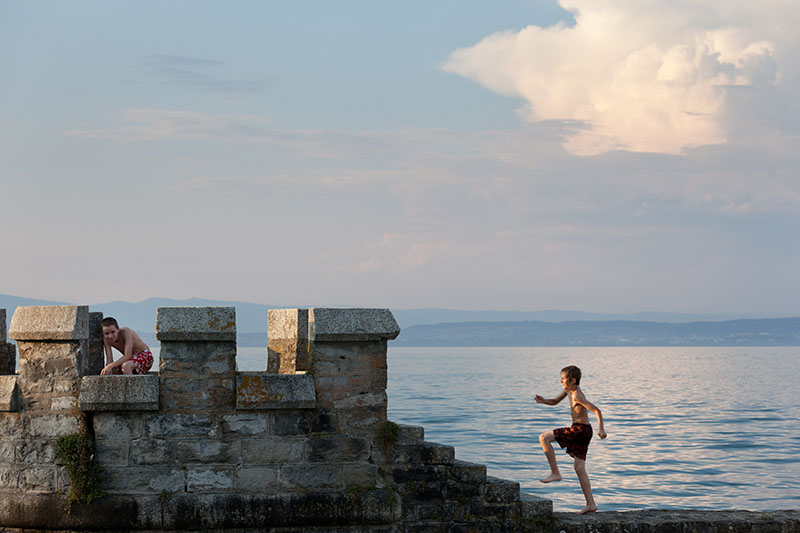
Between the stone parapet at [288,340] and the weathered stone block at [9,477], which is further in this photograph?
the stone parapet at [288,340]

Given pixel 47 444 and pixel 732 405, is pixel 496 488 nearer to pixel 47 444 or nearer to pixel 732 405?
pixel 47 444

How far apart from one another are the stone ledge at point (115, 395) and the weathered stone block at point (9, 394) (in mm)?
608

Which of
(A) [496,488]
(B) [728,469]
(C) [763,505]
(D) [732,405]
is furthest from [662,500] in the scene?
(D) [732,405]

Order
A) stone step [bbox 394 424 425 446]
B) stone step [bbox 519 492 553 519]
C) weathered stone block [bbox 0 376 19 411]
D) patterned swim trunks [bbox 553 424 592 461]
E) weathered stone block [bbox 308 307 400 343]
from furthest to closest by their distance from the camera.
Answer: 1. patterned swim trunks [bbox 553 424 592 461]
2. stone step [bbox 519 492 553 519]
3. stone step [bbox 394 424 425 446]
4. weathered stone block [bbox 308 307 400 343]
5. weathered stone block [bbox 0 376 19 411]

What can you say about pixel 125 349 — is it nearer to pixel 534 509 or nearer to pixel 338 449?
pixel 338 449

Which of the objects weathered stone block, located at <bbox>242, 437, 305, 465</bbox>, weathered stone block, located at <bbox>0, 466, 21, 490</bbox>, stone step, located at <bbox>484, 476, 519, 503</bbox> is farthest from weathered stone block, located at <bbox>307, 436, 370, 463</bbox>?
weathered stone block, located at <bbox>0, 466, 21, 490</bbox>

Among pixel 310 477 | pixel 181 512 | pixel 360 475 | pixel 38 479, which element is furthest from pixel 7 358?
pixel 360 475

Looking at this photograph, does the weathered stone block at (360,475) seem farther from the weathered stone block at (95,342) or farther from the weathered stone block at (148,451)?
the weathered stone block at (95,342)

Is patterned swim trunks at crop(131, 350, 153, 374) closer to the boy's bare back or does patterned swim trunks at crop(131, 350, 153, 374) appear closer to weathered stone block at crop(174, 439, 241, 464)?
the boy's bare back

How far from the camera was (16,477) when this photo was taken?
314 inches

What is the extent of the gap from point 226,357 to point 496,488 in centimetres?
294

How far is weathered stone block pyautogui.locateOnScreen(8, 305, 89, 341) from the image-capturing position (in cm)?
785

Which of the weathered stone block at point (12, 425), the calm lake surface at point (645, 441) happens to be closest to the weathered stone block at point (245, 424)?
the weathered stone block at point (12, 425)

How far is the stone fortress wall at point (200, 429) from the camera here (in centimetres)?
Answer: 786
